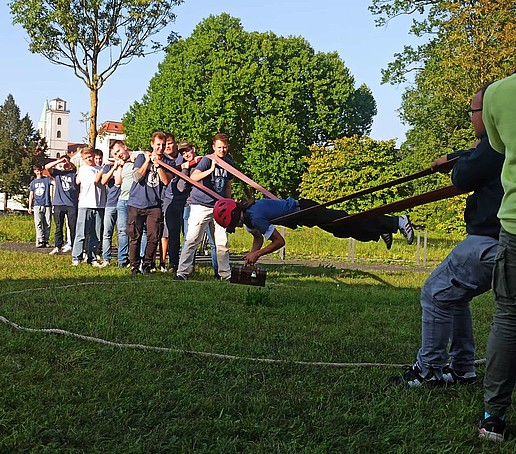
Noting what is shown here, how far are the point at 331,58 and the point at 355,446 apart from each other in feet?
166

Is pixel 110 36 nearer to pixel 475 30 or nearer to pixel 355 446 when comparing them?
pixel 475 30

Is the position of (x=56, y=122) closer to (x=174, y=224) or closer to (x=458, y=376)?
(x=174, y=224)

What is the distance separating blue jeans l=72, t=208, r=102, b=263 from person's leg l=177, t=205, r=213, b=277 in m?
2.51

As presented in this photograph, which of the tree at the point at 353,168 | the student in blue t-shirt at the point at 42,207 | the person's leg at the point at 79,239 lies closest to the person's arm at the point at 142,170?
the person's leg at the point at 79,239

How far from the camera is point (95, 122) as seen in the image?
23734 mm

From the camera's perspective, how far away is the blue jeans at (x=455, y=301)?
4.31 m

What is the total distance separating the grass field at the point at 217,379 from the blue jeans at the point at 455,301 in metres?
0.23

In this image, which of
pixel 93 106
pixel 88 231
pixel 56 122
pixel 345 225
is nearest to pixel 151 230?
pixel 88 231

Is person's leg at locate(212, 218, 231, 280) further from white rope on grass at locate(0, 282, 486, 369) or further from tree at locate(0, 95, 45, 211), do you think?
tree at locate(0, 95, 45, 211)

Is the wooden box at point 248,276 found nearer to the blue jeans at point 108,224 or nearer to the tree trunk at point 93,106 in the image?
the blue jeans at point 108,224

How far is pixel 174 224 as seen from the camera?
11.8 meters

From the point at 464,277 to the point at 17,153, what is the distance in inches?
2775

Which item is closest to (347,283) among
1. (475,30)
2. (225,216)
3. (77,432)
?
(225,216)

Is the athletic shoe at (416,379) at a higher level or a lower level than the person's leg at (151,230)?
lower
